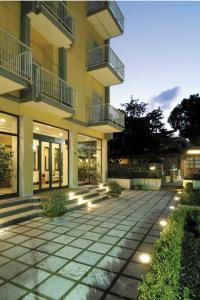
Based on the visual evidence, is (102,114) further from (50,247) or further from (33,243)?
(50,247)

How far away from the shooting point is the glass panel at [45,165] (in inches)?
392

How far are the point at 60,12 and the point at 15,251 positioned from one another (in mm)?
10271

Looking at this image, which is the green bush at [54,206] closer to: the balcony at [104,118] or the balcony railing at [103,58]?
the balcony at [104,118]

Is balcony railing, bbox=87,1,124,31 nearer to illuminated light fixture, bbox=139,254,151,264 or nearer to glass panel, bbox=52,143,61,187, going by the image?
glass panel, bbox=52,143,61,187

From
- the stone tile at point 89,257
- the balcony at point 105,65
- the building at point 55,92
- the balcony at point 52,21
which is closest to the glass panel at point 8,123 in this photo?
the building at point 55,92

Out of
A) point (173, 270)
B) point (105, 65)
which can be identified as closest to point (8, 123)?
point (105, 65)

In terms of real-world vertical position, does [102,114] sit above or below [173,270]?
above

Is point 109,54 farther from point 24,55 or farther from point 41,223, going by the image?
point 41,223

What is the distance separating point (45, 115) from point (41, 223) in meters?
5.19

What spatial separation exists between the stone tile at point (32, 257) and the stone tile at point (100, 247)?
3.34 ft

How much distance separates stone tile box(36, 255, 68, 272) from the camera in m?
3.58

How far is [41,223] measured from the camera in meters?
6.13

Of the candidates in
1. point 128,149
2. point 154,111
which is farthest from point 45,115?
point 154,111

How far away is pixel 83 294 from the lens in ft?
9.54
